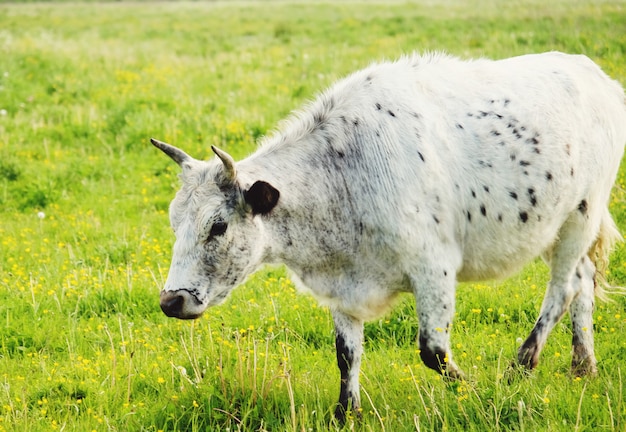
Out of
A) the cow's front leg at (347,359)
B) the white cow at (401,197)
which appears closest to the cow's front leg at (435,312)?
the white cow at (401,197)

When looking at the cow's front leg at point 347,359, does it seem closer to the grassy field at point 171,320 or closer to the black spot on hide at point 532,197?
the grassy field at point 171,320

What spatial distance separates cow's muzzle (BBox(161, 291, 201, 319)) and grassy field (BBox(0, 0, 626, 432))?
65cm

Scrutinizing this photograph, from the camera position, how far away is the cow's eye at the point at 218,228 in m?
4.41

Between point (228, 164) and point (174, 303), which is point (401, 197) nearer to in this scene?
point (228, 164)

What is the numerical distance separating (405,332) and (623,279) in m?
2.21

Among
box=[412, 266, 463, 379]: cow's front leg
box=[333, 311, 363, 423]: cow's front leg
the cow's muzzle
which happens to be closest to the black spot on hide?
box=[412, 266, 463, 379]: cow's front leg

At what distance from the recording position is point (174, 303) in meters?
4.30

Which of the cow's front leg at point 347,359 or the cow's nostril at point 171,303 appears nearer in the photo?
the cow's nostril at point 171,303

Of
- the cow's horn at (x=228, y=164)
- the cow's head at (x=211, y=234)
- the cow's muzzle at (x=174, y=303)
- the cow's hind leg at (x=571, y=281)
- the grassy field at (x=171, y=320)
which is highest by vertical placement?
the cow's horn at (x=228, y=164)

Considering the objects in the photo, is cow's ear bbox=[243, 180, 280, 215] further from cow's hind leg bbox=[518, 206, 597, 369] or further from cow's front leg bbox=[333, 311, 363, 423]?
cow's hind leg bbox=[518, 206, 597, 369]

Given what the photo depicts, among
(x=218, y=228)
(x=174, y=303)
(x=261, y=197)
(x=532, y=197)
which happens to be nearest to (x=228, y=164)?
(x=261, y=197)

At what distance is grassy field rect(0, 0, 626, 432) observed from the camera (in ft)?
15.5

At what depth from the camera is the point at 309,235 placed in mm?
4805

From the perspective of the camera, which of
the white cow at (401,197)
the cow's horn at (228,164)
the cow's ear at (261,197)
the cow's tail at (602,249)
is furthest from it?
the cow's tail at (602,249)
